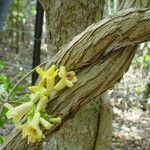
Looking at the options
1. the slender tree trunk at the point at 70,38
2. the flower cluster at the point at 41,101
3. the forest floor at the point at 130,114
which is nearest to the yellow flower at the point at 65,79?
the flower cluster at the point at 41,101

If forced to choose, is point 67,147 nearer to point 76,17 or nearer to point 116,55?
point 76,17

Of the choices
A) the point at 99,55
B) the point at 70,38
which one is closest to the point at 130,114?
the point at 70,38

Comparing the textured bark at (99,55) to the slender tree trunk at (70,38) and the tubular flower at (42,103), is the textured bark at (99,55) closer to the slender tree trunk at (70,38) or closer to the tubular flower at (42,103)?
the tubular flower at (42,103)

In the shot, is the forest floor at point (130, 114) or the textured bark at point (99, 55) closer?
the textured bark at point (99, 55)

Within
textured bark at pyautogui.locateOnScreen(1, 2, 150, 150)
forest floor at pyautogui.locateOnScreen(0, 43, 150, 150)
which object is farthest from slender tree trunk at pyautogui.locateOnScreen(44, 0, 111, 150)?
forest floor at pyautogui.locateOnScreen(0, 43, 150, 150)

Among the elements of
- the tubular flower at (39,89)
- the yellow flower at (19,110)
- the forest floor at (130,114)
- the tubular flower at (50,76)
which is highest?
Answer: the forest floor at (130,114)
